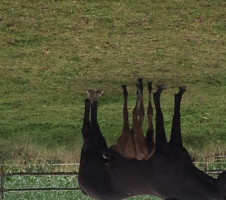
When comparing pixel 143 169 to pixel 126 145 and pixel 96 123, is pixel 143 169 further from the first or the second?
pixel 96 123

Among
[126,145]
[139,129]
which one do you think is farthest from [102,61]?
[126,145]

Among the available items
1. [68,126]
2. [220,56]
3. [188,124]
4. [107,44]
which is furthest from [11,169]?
[220,56]

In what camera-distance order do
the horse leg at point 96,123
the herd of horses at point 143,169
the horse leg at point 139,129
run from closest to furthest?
the herd of horses at point 143,169, the horse leg at point 139,129, the horse leg at point 96,123

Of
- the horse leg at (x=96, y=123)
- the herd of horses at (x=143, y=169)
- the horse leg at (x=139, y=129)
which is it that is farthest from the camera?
the horse leg at (x=96, y=123)

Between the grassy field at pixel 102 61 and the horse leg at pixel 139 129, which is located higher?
the grassy field at pixel 102 61

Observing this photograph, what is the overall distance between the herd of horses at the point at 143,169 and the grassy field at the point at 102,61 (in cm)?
51

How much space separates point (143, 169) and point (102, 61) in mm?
1262

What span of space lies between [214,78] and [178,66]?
0.53 metres

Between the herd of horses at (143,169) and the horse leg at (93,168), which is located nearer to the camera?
the herd of horses at (143,169)

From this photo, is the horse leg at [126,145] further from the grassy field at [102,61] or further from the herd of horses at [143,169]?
the grassy field at [102,61]

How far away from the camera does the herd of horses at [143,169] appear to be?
5164mm

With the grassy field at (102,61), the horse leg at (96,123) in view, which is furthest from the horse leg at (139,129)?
the horse leg at (96,123)

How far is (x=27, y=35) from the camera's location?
5418mm

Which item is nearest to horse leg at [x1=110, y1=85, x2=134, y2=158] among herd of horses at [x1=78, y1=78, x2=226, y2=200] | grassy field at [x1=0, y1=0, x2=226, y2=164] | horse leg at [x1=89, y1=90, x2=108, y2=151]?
herd of horses at [x1=78, y1=78, x2=226, y2=200]
